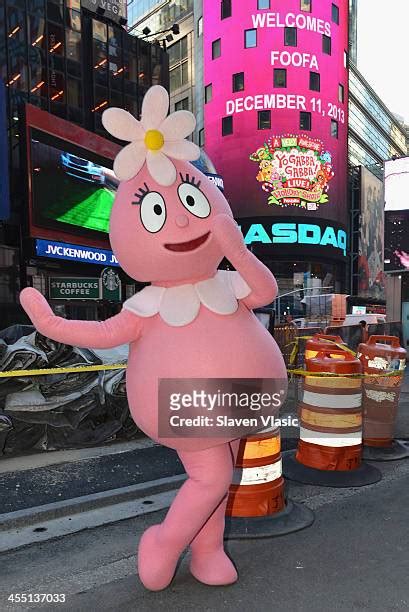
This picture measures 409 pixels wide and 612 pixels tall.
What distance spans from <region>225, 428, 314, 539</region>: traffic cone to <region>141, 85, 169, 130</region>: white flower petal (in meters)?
2.31

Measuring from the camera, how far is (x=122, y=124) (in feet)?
8.87

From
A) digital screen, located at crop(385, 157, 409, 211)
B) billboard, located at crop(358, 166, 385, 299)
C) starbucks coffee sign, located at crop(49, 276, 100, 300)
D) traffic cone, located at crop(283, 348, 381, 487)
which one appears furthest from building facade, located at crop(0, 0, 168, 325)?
billboard, located at crop(358, 166, 385, 299)

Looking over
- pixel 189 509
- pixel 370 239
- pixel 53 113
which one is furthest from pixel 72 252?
pixel 370 239

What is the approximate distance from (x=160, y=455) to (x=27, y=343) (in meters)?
1.99

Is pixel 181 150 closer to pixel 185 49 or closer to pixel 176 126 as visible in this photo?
pixel 176 126

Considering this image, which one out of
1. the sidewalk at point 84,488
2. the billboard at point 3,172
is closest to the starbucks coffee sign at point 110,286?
the billboard at point 3,172

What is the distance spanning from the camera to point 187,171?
282 centimetres

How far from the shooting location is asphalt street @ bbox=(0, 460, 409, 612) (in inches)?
112

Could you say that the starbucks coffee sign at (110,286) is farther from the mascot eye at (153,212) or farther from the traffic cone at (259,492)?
the mascot eye at (153,212)

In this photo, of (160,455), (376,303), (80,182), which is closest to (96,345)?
(160,455)

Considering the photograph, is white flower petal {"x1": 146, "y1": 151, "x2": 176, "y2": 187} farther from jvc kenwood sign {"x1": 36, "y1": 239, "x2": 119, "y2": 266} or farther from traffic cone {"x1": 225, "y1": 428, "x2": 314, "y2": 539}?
jvc kenwood sign {"x1": 36, "y1": 239, "x2": 119, "y2": 266}

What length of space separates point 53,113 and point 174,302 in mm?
19060

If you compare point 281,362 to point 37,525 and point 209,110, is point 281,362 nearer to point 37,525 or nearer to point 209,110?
point 37,525

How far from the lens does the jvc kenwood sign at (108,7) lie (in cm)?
2300
